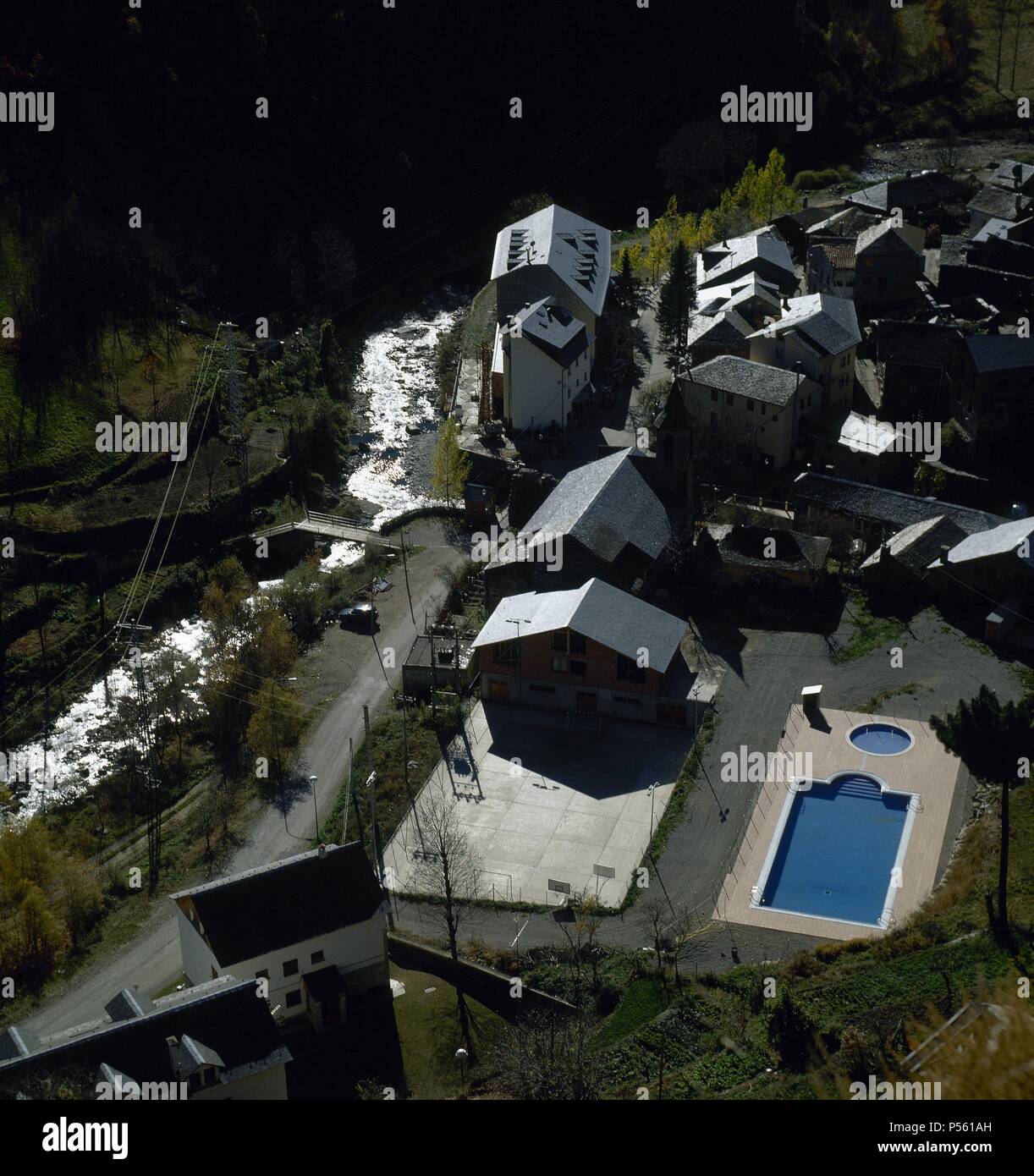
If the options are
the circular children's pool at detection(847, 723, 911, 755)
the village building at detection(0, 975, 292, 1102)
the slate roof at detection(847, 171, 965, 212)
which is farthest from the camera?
the slate roof at detection(847, 171, 965, 212)

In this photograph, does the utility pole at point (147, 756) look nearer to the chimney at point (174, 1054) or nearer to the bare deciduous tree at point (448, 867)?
the bare deciduous tree at point (448, 867)

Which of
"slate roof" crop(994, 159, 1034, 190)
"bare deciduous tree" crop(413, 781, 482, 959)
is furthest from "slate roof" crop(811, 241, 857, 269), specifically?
"bare deciduous tree" crop(413, 781, 482, 959)

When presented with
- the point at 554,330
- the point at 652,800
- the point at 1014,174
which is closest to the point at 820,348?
the point at 554,330

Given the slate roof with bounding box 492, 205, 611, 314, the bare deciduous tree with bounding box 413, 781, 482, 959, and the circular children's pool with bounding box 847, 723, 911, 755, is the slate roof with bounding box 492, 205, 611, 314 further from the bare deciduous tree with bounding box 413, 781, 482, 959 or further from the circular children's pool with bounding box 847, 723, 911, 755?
the bare deciduous tree with bounding box 413, 781, 482, 959

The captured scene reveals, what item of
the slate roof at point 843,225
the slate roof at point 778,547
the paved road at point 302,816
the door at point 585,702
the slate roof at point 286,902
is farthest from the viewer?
the slate roof at point 843,225

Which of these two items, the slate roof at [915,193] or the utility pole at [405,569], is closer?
the utility pole at [405,569]

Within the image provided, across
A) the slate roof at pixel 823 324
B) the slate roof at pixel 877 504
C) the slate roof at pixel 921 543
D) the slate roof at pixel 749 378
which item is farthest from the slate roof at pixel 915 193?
the slate roof at pixel 921 543

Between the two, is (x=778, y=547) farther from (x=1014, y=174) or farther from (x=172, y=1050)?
(x=1014, y=174)
